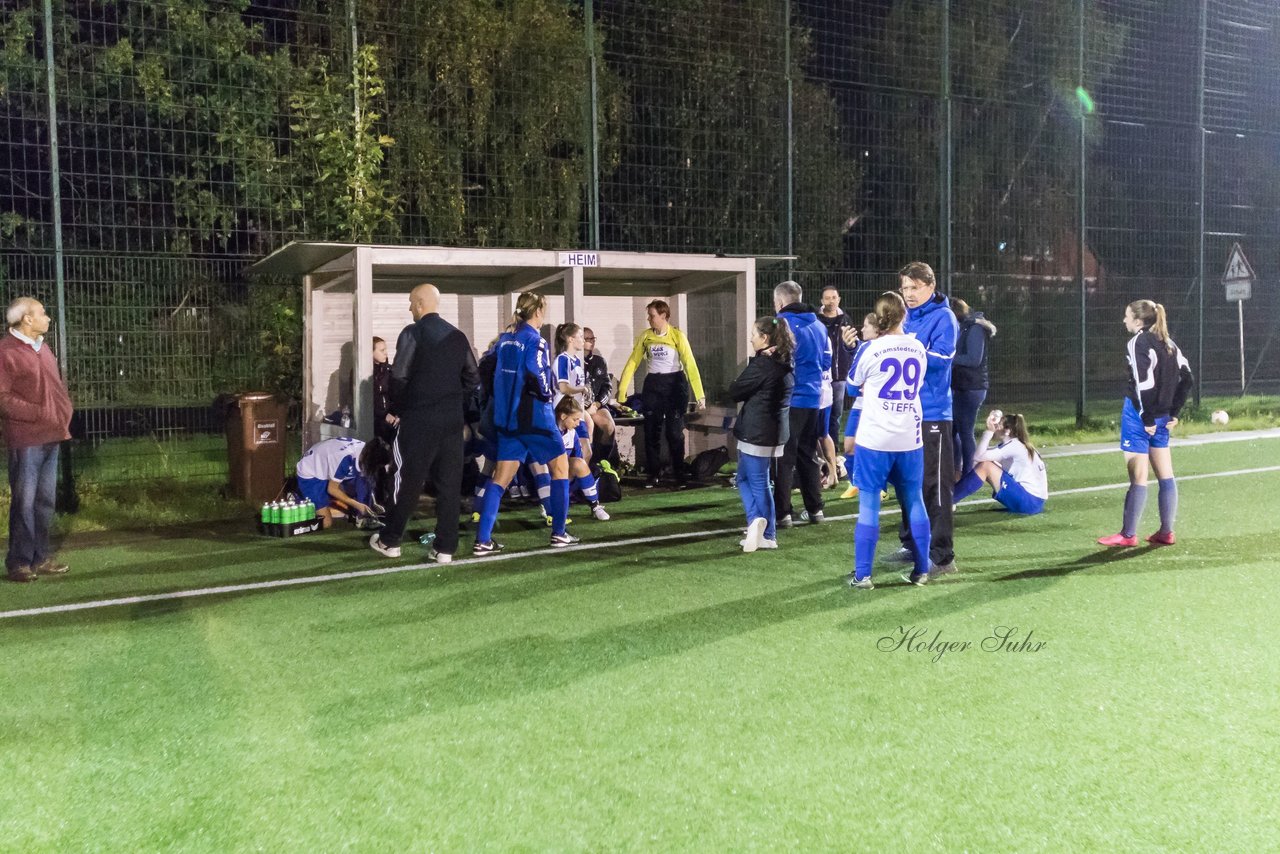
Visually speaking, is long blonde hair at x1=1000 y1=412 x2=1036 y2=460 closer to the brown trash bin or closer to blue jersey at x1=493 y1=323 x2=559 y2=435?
blue jersey at x1=493 y1=323 x2=559 y2=435

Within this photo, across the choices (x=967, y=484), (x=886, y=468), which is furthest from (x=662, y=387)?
(x=886, y=468)

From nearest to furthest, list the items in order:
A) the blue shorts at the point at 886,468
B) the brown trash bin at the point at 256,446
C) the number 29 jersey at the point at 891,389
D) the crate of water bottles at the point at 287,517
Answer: the number 29 jersey at the point at 891,389
the blue shorts at the point at 886,468
the crate of water bottles at the point at 287,517
the brown trash bin at the point at 256,446

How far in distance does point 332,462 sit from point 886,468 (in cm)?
481

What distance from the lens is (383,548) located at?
8.18m

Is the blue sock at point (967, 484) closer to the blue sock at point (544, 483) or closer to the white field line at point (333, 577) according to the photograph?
the white field line at point (333, 577)

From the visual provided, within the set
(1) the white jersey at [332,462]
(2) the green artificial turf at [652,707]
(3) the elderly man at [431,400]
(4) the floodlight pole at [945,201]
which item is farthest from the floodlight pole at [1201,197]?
(3) the elderly man at [431,400]

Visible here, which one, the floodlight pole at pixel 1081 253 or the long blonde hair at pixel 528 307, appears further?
the floodlight pole at pixel 1081 253

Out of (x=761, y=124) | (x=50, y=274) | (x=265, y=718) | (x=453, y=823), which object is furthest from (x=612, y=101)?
(x=453, y=823)

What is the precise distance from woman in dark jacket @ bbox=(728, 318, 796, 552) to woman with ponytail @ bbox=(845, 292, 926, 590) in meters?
1.17

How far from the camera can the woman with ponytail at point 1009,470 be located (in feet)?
31.7

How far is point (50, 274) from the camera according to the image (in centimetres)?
1021

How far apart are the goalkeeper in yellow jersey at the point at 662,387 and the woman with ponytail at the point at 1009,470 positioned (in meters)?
2.78

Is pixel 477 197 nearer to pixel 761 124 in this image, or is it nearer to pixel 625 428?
pixel 625 428

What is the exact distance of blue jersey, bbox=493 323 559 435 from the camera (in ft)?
26.2
